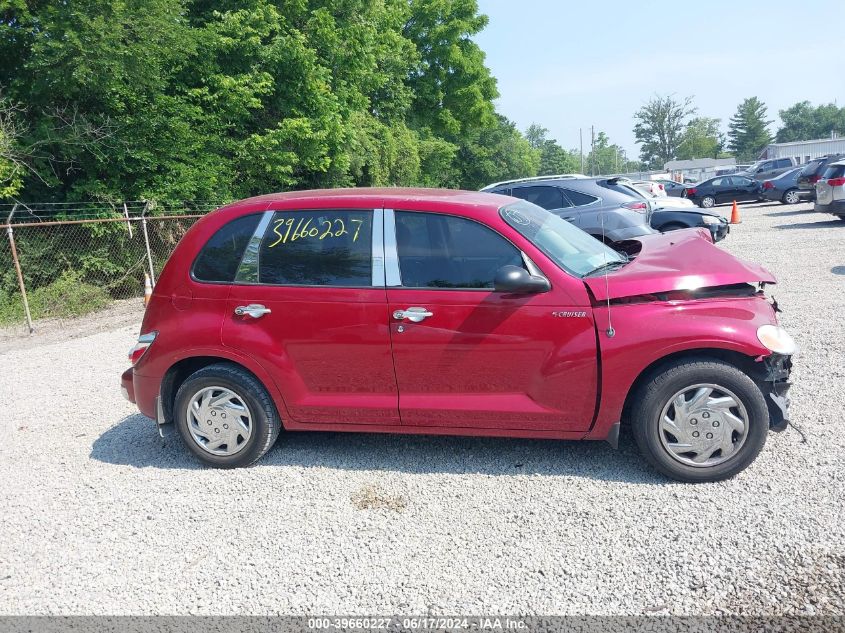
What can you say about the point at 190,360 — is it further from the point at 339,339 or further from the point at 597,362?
the point at 597,362

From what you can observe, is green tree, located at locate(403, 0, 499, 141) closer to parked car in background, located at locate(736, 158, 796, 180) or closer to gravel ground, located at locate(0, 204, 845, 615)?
parked car in background, located at locate(736, 158, 796, 180)

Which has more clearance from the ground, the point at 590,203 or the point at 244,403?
the point at 590,203

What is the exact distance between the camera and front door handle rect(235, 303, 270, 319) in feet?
13.9

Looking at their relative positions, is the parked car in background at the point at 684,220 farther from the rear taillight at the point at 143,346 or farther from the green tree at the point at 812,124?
the green tree at the point at 812,124

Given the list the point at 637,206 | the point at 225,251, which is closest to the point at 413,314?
the point at 225,251

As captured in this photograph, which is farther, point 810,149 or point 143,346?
point 810,149

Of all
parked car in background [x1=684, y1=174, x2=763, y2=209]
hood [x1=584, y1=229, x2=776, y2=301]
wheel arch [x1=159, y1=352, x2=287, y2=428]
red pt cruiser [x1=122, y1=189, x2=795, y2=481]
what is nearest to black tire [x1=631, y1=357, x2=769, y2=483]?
red pt cruiser [x1=122, y1=189, x2=795, y2=481]

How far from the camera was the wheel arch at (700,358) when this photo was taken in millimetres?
3727

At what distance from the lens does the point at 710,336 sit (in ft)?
11.9

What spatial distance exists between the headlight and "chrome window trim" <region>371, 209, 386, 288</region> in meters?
2.29

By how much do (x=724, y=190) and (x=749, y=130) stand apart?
96.8 m

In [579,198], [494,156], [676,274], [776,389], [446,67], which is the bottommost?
[776,389]

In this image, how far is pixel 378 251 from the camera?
4129 millimetres

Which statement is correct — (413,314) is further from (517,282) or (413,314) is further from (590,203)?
(590,203)
